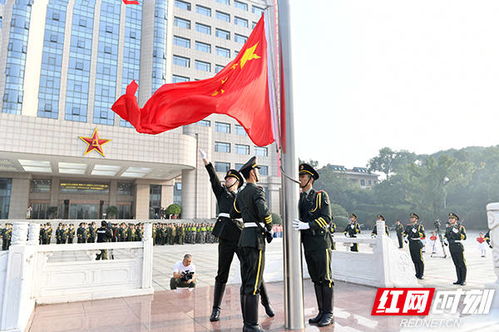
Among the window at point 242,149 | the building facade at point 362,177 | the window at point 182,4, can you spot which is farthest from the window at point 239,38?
the building facade at point 362,177

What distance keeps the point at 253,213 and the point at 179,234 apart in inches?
685

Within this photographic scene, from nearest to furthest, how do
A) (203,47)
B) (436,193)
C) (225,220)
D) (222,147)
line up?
1. (225,220)
2. (222,147)
3. (203,47)
4. (436,193)

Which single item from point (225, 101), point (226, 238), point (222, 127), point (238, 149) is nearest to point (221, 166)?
point (238, 149)

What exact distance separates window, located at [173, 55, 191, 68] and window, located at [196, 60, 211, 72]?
1.05 metres

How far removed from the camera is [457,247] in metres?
7.12

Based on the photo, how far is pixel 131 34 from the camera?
1292 inches

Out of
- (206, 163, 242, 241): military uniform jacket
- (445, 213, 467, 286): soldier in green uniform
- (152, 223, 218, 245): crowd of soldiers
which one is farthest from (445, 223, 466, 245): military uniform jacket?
(152, 223, 218, 245): crowd of soldiers

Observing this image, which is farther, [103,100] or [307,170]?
[103,100]

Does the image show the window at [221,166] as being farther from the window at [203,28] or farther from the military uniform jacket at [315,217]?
the military uniform jacket at [315,217]

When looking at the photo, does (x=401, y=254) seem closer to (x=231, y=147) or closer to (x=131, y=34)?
(x=231, y=147)

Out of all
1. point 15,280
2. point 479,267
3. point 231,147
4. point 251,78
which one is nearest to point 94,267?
point 15,280

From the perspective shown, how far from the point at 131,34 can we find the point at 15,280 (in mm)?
Result: 33713

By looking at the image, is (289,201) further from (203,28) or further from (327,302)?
(203,28)

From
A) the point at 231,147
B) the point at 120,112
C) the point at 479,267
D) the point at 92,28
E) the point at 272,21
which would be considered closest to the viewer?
the point at 272,21
